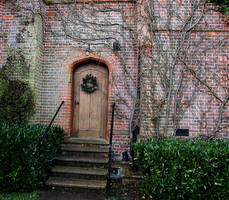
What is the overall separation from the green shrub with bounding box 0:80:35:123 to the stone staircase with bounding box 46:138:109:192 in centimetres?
127

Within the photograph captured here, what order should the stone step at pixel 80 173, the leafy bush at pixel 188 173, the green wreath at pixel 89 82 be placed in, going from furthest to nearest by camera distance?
1. the green wreath at pixel 89 82
2. the stone step at pixel 80 173
3. the leafy bush at pixel 188 173

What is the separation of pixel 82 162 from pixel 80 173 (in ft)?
1.19

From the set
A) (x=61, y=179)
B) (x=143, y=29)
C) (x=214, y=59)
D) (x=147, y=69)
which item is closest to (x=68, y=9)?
(x=143, y=29)

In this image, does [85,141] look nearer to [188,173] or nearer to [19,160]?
[19,160]

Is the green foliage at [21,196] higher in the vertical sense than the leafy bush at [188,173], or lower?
lower

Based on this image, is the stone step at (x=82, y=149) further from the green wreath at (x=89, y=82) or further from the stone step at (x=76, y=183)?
the green wreath at (x=89, y=82)

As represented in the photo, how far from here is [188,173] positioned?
2949 mm

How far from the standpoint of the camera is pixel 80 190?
11.3 ft

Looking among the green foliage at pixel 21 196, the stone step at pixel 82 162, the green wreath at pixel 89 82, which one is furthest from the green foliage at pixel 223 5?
the green foliage at pixel 21 196

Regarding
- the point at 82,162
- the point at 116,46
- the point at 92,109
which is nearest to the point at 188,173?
the point at 82,162

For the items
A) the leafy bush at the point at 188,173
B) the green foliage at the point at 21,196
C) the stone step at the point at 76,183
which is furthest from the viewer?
the stone step at the point at 76,183

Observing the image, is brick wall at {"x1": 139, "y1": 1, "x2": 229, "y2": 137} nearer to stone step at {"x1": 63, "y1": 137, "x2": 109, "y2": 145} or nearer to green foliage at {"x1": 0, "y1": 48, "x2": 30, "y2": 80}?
stone step at {"x1": 63, "y1": 137, "x2": 109, "y2": 145}

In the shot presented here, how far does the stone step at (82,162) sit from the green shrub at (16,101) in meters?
1.47

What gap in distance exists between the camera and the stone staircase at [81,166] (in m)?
3.50
